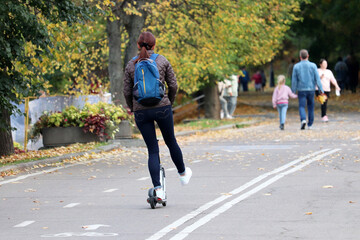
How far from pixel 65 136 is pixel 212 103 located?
57.3 ft

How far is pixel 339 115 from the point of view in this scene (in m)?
35.0

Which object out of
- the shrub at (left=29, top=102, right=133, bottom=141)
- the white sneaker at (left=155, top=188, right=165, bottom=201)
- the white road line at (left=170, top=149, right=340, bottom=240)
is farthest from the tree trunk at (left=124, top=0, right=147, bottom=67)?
the white sneaker at (left=155, top=188, right=165, bottom=201)

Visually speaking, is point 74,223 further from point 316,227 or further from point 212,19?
point 212,19

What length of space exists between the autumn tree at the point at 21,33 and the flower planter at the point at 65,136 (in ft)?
14.2

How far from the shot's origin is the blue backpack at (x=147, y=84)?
946cm

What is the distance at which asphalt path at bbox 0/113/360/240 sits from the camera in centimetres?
803

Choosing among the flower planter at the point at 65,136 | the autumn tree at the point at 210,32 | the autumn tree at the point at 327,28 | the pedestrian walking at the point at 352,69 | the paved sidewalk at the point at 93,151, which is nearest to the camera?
the paved sidewalk at the point at 93,151

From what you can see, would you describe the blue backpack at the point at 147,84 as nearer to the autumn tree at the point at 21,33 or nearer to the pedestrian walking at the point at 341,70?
the autumn tree at the point at 21,33

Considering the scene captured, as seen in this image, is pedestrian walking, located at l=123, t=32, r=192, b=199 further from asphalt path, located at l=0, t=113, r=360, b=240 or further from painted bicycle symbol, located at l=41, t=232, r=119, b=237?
painted bicycle symbol, located at l=41, t=232, r=119, b=237

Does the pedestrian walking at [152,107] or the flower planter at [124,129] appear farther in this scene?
the flower planter at [124,129]

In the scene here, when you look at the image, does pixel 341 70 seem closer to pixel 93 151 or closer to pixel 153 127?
→ pixel 93 151

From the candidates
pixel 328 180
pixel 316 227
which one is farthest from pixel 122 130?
pixel 316 227

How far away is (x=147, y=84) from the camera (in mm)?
9477

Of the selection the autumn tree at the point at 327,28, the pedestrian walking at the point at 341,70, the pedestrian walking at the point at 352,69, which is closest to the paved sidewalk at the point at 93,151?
the autumn tree at the point at 327,28
